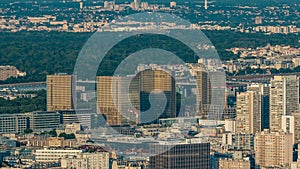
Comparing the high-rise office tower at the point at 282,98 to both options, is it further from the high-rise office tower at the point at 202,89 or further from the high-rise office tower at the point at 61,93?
the high-rise office tower at the point at 61,93

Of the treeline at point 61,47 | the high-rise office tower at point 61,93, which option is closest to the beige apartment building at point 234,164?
the high-rise office tower at point 61,93

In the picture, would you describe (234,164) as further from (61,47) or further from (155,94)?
(61,47)

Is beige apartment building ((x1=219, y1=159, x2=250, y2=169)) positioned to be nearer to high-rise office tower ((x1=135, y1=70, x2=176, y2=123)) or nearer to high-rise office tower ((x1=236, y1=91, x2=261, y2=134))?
high-rise office tower ((x1=236, y1=91, x2=261, y2=134))

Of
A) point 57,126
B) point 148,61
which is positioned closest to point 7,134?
point 57,126

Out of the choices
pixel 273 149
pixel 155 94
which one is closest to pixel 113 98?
pixel 155 94

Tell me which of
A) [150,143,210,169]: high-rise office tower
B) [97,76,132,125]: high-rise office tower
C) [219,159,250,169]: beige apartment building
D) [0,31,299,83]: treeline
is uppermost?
[0,31,299,83]: treeline

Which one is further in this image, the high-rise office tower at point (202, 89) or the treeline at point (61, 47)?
the treeline at point (61, 47)

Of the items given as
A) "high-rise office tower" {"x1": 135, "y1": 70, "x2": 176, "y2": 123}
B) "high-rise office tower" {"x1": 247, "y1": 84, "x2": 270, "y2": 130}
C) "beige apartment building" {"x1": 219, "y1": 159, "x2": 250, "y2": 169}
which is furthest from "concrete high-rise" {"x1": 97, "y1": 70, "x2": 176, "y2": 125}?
"beige apartment building" {"x1": 219, "y1": 159, "x2": 250, "y2": 169}
